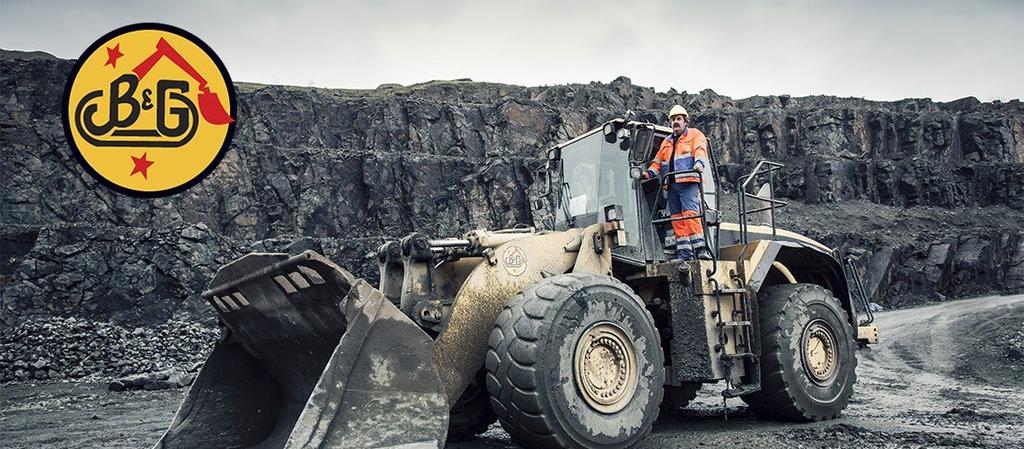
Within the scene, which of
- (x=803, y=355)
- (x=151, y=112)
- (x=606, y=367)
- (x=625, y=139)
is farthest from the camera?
(x=151, y=112)

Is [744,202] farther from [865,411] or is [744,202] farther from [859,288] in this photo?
[865,411]

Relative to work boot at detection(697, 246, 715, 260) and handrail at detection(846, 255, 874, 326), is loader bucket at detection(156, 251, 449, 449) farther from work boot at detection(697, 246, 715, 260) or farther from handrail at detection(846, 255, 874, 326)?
handrail at detection(846, 255, 874, 326)

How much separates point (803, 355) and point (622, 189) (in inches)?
88.2

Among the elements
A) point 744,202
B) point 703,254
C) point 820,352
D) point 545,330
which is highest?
point 744,202

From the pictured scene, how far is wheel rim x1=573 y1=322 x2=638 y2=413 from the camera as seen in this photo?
5246 mm

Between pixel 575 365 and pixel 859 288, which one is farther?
pixel 859 288

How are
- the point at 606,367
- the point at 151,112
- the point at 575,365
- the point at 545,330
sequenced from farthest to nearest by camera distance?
the point at 151,112 < the point at 606,367 < the point at 575,365 < the point at 545,330

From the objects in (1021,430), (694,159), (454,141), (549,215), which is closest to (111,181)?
(549,215)

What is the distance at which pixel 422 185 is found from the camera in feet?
131

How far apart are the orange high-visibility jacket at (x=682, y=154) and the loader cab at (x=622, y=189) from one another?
87 millimetres

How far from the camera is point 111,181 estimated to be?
7.69 metres

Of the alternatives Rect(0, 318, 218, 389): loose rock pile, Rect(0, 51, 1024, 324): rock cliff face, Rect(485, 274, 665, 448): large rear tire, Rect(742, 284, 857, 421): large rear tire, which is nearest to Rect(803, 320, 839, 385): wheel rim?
Rect(742, 284, 857, 421): large rear tire

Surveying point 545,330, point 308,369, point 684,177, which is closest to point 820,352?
point 684,177

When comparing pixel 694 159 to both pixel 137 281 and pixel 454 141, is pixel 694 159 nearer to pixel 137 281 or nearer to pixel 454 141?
pixel 137 281
